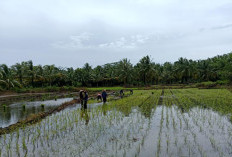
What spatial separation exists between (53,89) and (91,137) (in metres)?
36.2

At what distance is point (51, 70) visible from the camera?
50.1 meters

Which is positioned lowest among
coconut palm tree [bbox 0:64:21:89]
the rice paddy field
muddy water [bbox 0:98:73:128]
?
A: muddy water [bbox 0:98:73:128]

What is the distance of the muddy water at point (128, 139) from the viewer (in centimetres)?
559

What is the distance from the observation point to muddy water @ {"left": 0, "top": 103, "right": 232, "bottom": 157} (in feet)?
18.4

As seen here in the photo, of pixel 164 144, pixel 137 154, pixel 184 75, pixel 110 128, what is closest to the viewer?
pixel 137 154

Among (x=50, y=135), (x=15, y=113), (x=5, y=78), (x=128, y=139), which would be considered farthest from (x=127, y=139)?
(x=5, y=78)

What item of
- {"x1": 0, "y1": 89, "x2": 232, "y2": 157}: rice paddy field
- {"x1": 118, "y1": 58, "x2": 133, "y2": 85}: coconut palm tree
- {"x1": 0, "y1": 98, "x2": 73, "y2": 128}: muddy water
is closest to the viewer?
{"x1": 0, "y1": 89, "x2": 232, "y2": 157}: rice paddy field

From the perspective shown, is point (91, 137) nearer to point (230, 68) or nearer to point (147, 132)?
point (147, 132)

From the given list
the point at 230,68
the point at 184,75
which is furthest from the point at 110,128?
the point at 184,75

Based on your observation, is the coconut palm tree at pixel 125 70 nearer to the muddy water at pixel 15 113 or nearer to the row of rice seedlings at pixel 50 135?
the muddy water at pixel 15 113

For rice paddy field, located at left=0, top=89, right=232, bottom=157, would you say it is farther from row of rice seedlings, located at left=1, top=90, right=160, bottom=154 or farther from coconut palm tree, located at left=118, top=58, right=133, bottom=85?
coconut palm tree, located at left=118, top=58, right=133, bottom=85

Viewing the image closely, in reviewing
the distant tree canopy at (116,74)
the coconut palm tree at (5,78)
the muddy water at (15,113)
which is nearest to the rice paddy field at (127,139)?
the muddy water at (15,113)

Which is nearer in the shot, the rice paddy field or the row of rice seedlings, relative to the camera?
the rice paddy field

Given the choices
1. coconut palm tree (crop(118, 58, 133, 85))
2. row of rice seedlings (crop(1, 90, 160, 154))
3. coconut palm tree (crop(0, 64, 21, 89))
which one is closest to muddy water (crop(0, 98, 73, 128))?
row of rice seedlings (crop(1, 90, 160, 154))
